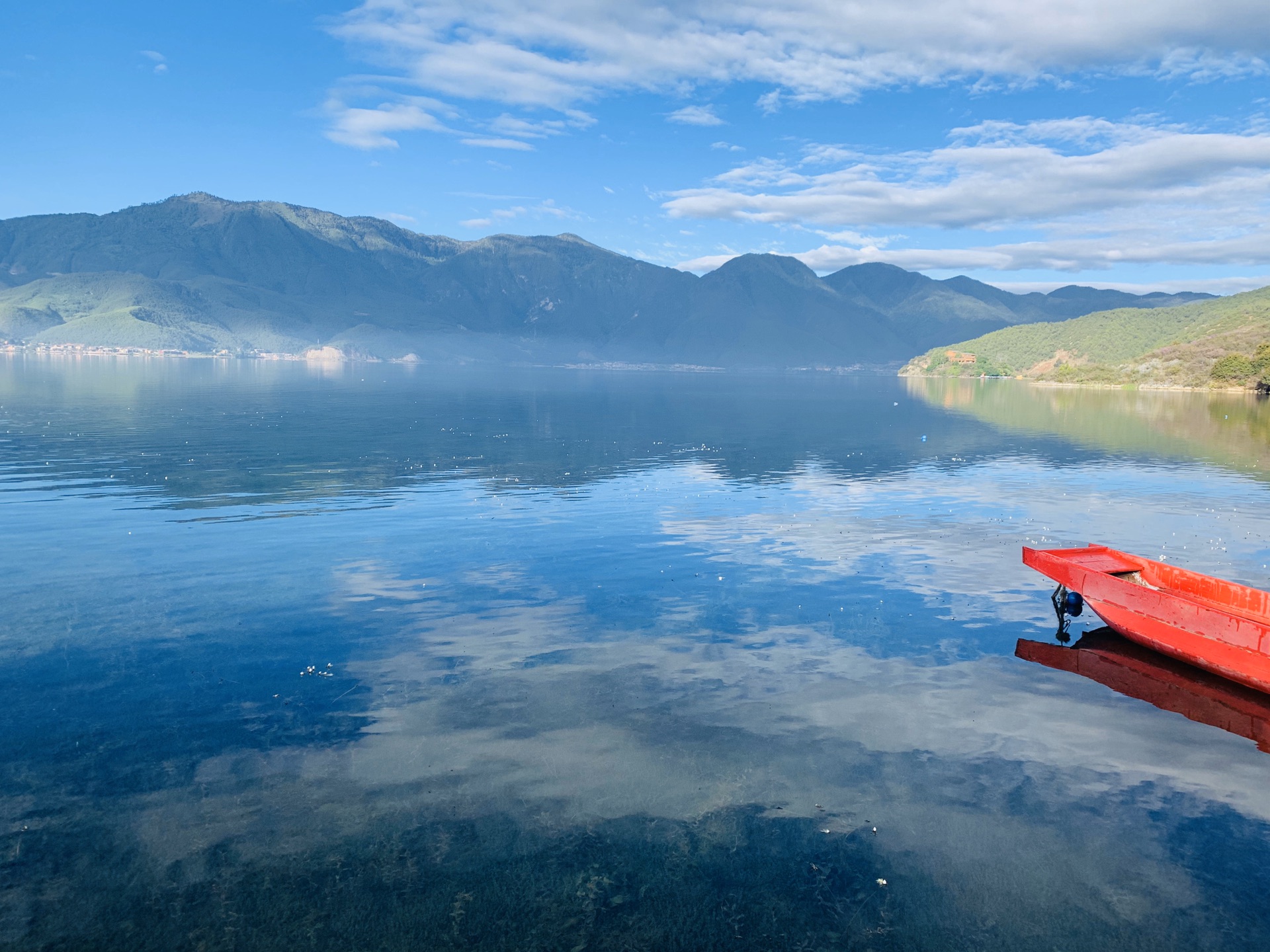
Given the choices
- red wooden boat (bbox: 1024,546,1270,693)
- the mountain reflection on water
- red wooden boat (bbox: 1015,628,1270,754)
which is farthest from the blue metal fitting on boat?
red wooden boat (bbox: 1015,628,1270,754)

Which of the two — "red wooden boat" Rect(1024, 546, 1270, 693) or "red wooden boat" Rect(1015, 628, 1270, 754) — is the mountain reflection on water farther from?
"red wooden boat" Rect(1024, 546, 1270, 693)

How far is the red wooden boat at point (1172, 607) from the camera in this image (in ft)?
78.8

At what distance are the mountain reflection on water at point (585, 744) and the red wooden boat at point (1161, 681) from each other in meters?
0.96

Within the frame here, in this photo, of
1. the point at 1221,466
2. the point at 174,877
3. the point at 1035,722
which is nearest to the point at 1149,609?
the point at 1035,722

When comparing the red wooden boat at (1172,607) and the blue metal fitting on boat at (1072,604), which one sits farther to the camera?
the blue metal fitting on boat at (1072,604)

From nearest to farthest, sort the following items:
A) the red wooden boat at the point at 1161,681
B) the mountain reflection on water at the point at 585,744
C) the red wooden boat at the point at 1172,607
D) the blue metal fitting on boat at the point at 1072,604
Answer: the mountain reflection on water at the point at 585,744 < the red wooden boat at the point at 1161,681 < the red wooden boat at the point at 1172,607 < the blue metal fitting on boat at the point at 1072,604

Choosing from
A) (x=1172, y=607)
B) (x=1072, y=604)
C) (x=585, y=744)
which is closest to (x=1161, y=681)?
(x=1172, y=607)

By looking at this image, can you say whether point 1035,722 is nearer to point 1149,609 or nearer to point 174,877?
point 1149,609

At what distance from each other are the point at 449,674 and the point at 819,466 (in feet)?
191

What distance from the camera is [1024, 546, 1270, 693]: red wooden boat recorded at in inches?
945

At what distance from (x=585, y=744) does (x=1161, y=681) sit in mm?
19165

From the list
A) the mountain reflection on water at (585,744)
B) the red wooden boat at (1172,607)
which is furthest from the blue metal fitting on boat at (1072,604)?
the mountain reflection on water at (585,744)

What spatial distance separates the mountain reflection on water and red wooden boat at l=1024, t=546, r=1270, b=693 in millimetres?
2387

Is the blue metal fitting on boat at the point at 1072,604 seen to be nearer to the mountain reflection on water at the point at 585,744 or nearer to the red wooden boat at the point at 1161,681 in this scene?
the mountain reflection on water at the point at 585,744
